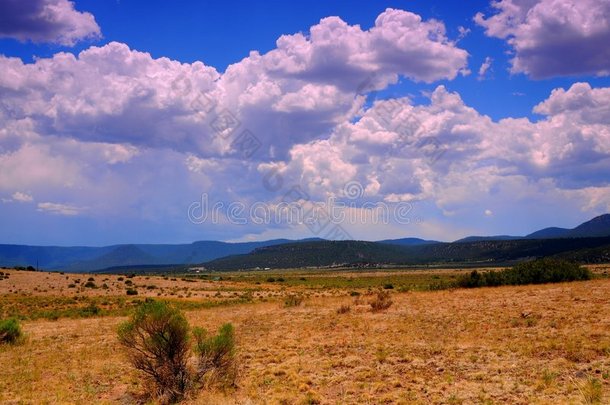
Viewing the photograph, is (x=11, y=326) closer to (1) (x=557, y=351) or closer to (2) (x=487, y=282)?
(1) (x=557, y=351)

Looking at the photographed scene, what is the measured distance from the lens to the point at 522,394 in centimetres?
1157

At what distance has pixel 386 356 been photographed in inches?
658

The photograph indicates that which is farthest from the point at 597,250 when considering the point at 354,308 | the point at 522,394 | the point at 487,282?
the point at 522,394

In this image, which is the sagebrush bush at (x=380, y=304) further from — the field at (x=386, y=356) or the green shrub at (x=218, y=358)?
the green shrub at (x=218, y=358)

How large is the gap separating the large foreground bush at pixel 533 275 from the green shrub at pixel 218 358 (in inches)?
1329

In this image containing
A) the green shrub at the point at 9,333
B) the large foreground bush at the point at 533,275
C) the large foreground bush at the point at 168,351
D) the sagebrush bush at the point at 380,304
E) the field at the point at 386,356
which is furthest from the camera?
the large foreground bush at the point at 533,275

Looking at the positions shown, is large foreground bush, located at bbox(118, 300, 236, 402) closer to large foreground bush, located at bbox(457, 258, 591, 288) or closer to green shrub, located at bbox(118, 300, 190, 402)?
green shrub, located at bbox(118, 300, 190, 402)

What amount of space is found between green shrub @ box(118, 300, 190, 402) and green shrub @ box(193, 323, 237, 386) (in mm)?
514

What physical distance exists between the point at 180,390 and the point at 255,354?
5.36 m

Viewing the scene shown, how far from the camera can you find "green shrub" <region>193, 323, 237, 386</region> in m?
14.7

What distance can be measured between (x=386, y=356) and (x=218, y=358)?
18.9ft

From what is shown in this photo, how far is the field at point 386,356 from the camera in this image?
12.5m

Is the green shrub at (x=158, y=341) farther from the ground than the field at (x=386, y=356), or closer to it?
farther from the ground

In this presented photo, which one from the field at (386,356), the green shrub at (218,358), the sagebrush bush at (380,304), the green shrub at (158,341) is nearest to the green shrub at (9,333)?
the field at (386,356)
